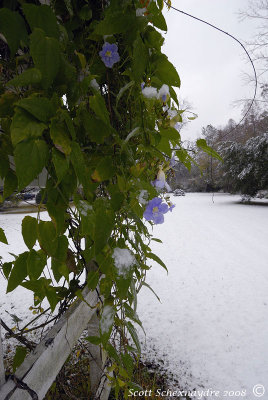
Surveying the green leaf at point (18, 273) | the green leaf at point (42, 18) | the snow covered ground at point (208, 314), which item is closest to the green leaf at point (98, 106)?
the green leaf at point (42, 18)

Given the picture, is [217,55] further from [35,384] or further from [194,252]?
[194,252]

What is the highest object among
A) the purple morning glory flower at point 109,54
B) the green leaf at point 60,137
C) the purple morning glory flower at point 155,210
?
the purple morning glory flower at point 109,54

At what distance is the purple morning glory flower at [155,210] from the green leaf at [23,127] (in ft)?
1.17

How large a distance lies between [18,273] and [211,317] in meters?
2.31

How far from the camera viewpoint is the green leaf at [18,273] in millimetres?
479

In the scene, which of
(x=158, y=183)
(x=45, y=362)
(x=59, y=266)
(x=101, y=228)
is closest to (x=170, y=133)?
(x=158, y=183)

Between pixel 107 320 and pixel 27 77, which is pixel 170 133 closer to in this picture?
pixel 27 77

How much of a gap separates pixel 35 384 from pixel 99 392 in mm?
675

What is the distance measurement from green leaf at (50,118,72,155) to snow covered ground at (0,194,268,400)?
174cm

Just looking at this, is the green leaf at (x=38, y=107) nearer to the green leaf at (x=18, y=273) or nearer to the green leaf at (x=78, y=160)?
the green leaf at (x=78, y=160)

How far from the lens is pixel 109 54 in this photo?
0.53m

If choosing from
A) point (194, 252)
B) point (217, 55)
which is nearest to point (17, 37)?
point (217, 55)

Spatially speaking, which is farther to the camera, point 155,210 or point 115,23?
point 155,210

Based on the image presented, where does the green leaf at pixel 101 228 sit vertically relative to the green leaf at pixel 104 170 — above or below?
below
